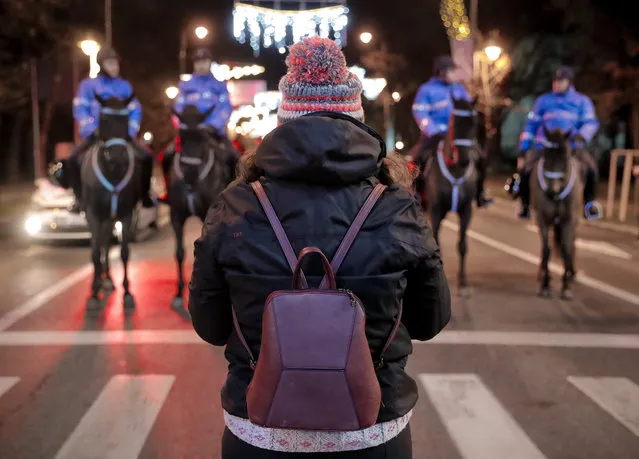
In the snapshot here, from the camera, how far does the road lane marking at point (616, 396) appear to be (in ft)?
17.9

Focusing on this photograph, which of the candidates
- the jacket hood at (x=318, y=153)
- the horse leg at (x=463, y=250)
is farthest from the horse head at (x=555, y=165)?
the jacket hood at (x=318, y=153)

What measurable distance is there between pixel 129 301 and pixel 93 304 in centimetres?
41

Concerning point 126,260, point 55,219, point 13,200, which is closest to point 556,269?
point 126,260

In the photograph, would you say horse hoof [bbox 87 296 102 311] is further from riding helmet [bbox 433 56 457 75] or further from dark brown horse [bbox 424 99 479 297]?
riding helmet [bbox 433 56 457 75]

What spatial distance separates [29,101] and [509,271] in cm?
2760

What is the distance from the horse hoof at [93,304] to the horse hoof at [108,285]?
102 cm

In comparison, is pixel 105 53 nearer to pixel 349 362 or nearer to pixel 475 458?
pixel 475 458

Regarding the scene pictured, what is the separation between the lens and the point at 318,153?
2.26 metres

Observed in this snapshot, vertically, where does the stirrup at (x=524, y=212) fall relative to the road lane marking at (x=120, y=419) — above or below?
above

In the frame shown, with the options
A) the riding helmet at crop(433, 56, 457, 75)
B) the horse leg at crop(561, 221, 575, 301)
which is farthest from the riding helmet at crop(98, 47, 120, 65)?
the horse leg at crop(561, 221, 575, 301)

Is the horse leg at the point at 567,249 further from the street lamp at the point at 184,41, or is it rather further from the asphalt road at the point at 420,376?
the street lamp at the point at 184,41

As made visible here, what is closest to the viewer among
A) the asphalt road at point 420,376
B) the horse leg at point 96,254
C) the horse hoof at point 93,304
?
the asphalt road at point 420,376

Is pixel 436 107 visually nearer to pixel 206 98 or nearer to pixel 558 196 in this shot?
pixel 558 196

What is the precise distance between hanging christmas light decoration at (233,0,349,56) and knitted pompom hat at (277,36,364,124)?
144ft
